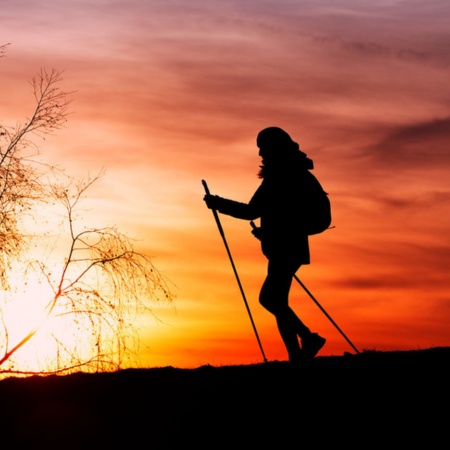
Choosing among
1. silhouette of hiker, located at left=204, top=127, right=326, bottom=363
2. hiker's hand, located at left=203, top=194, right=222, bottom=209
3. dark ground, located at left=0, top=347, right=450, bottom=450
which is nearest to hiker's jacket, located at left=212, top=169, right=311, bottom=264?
silhouette of hiker, located at left=204, top=127, right=326, bottom=363

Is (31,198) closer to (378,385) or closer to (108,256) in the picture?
(108,256)

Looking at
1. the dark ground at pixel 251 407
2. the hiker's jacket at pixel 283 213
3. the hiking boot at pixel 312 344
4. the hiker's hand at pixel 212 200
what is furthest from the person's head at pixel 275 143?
the dark ground at pixel 251 407

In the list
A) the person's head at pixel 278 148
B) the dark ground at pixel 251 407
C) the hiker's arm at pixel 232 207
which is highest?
the person's head at pixel 278 148

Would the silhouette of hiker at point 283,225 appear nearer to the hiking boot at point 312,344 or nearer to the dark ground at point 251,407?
the hiking boot at point 312,344

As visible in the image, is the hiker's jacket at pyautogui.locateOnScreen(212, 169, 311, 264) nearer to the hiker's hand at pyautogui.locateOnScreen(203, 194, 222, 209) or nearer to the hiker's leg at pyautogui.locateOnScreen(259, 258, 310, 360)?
the hiker's leg at pyautogui.locateOnScreen(259, 258, 310, 360)

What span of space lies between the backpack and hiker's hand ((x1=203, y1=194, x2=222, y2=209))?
1203 mm

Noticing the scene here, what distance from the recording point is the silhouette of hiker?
33.5 feet

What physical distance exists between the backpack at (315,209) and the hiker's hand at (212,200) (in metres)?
1.20

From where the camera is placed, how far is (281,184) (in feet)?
33.5

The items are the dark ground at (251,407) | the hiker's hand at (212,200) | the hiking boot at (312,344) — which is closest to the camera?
the dark ground at (251,407)

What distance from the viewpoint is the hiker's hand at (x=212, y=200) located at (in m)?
10.8

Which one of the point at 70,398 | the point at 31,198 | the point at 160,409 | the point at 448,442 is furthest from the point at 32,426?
the point at 448,442

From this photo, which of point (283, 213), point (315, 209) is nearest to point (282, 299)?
point (283, 213)

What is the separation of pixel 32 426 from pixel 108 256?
3.56 meters
